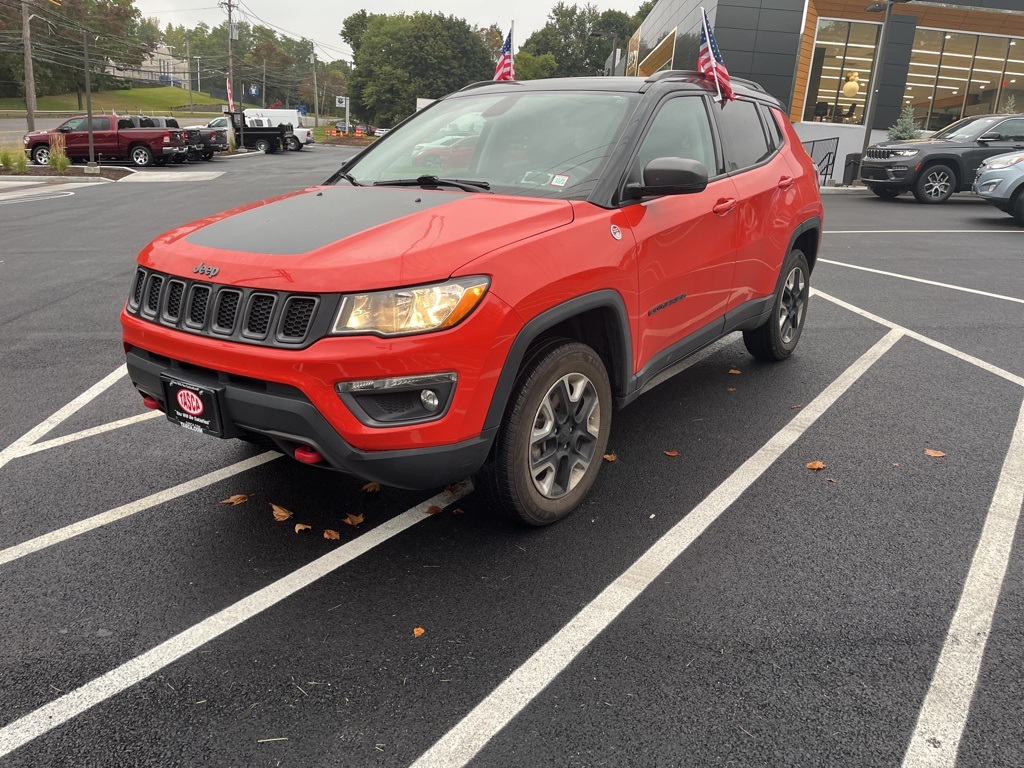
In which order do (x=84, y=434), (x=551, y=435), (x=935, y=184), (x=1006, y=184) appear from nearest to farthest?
(x=551, y=435), (x=84, y=434), (x=1006, y=184), (x=935, y=184)

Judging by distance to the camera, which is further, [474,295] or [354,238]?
[354,238]

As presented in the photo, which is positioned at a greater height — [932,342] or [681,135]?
[681,135]

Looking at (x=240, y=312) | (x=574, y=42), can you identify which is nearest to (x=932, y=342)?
(x=240, y=312)

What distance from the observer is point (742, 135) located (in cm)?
488

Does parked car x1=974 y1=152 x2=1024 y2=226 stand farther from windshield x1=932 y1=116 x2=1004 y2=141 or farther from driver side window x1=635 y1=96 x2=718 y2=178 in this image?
driver side window x1=635 y1=96 x2=718 y2=178

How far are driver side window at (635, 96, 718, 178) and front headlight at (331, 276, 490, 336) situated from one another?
1.39m

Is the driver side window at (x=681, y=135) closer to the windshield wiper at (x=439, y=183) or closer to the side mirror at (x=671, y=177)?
the side mirror at (x=671, y=177)

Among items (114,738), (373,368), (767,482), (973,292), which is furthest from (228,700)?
(973,292)

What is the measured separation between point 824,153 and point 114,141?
82.1ft

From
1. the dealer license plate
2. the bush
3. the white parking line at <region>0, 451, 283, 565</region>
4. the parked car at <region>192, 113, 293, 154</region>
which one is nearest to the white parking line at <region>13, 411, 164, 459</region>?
the white parking line at <region>0, 451, 283, 565</region>

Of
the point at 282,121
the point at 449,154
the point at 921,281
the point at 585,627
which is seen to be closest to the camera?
the point at 585,627

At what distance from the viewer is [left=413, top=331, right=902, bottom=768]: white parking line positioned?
7.59 feet

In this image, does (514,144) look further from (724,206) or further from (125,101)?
(125,101)

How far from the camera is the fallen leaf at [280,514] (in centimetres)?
357
